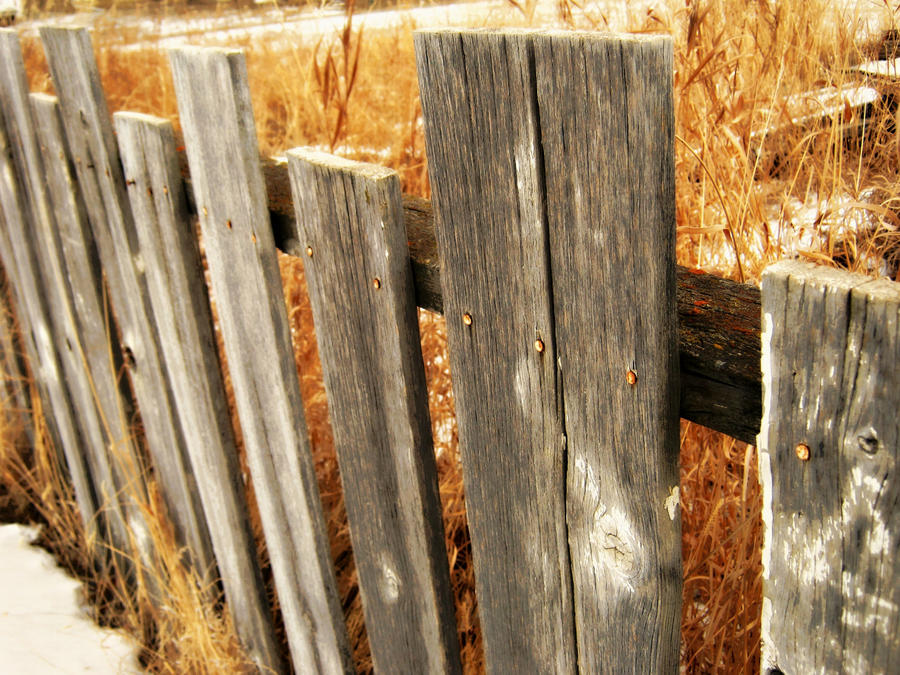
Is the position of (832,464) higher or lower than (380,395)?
Result: higher

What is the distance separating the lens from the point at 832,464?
0.65 metres

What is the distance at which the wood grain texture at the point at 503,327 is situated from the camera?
803 millimetres

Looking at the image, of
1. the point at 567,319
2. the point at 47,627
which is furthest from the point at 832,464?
the point at 47,627

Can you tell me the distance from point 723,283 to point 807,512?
1.06 feet

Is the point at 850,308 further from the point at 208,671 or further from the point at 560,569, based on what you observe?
the point at 208,671

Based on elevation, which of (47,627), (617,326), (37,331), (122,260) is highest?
(617,326)

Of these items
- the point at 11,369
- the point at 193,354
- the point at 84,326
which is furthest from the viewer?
the point at 11,369

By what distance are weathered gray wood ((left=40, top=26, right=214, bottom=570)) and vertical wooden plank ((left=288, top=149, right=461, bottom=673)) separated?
756 millimetres

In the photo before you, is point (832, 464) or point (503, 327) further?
point (503, 327)

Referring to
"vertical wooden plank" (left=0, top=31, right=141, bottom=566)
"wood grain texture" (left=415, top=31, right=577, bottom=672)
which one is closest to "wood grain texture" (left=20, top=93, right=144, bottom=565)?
"vertical wooden plank" (left=0, top=31, right=141, bottom=566)

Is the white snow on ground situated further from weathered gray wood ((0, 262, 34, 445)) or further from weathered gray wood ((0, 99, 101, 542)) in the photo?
weathered gray wood ((0, 262, 34, 445))

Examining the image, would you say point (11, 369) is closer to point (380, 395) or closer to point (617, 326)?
point (380, 395)

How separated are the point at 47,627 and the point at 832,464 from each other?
2.34 metres

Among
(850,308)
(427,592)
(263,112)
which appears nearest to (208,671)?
(427,592)
